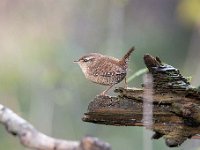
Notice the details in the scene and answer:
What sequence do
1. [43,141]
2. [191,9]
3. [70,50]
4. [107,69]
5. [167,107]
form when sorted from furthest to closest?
[70,50] < [191,9] < [107,69] < [167,107] < [43,141]

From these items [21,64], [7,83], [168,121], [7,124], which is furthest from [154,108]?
[21,64]

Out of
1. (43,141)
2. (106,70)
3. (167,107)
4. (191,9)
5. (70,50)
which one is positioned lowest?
(43,141)

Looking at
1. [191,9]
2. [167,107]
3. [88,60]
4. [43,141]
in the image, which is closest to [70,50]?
[191,9]

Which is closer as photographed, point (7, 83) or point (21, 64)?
point (7, 83)

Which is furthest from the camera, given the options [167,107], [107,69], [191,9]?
[191,9]

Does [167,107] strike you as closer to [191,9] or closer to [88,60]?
[88,60]

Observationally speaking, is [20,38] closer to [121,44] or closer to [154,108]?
[121,44]
